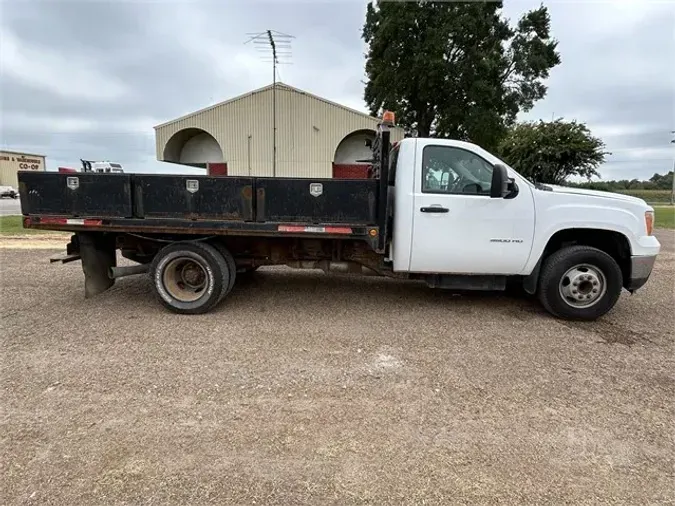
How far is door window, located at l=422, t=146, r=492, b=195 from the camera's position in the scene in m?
4.56

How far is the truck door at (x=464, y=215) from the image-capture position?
14.9 feet

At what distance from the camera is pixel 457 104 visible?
25.0 metres

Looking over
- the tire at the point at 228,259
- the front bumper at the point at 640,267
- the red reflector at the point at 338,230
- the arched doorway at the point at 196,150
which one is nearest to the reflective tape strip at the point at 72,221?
the tire at the point at 228,259

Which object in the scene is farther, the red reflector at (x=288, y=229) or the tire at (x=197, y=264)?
the tire at (x=197, y=264)

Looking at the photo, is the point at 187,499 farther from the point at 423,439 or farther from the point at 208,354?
the point at 208,354

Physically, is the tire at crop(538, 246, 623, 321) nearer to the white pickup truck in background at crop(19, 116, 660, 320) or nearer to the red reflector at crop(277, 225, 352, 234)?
the white pickup truck in background at crop(19, 116, 660, 320)

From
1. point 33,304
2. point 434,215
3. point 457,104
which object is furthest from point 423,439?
point 457,104

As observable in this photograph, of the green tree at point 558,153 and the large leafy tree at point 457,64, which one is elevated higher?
the large leafy tree at point 457,64

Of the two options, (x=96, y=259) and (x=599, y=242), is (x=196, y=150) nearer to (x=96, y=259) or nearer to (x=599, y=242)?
(x=96, y=259)

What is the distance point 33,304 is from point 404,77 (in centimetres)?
2474

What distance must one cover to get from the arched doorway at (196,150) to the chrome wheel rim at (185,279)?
21.2 metres

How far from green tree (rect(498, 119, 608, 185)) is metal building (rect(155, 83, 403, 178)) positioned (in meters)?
8.74

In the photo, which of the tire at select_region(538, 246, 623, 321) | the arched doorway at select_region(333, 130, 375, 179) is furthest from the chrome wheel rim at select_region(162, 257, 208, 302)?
the arched doorway at select_region(333, 130, 375, 179)

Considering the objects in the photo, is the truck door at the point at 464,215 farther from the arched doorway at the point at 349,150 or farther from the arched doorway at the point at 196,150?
the arched doorway at the point at 196,150
